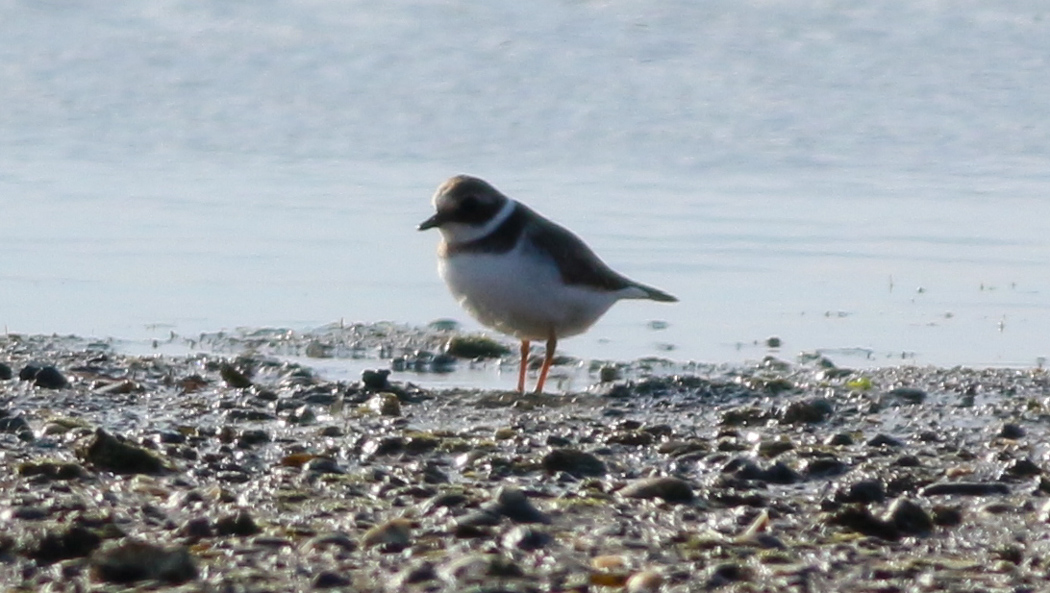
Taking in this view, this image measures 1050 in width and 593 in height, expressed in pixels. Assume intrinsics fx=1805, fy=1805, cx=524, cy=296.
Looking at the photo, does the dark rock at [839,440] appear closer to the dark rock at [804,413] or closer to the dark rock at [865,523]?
the dark rock at [804,413]

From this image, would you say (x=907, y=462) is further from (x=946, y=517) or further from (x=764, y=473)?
(x=946, y=517)

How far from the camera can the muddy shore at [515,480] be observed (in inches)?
143

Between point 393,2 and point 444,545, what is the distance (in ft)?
37.4

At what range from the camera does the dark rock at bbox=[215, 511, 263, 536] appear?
3859 millimetres

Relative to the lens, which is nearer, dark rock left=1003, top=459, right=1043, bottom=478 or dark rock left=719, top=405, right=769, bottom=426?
dark rock left=1003, top=459, right=1043, bottom=478

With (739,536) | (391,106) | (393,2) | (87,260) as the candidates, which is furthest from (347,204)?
(739,536)

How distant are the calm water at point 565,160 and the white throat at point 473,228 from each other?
1.11 metres

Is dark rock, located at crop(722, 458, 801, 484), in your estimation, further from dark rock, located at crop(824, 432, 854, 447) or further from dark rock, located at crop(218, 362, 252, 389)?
dark rock, located at crop(218, 362, 252, 389)

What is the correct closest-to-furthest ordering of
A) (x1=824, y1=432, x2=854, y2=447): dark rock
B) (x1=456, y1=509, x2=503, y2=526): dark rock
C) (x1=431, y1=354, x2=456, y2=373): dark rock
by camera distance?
1. (x1=456, y1=509, x2=503, y2=526): dark rock
2. (x1=824, y1=432, x2=854, y2=447): dark rock
3. (x1=431, y1=354, x2=456, y2=373): dark rock

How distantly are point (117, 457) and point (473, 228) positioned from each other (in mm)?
2234

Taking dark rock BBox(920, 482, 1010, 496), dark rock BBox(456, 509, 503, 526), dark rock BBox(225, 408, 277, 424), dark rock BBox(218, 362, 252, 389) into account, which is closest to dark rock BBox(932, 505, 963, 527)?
dark rock BBox(920, 482, 1010, 496)

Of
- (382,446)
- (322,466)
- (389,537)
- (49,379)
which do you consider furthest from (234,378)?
(389,537)

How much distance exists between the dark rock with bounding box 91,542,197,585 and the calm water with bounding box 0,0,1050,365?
12.8ft

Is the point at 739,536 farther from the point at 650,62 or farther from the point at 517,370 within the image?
the point at 650,62
